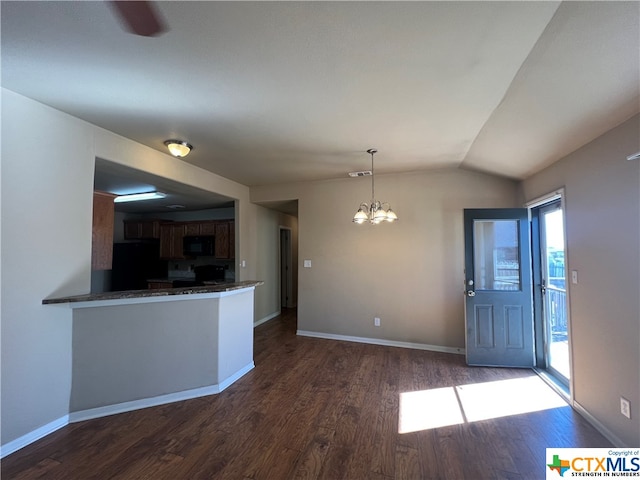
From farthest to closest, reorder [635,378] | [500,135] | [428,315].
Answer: [428,315] → [500,135] → [635,378]

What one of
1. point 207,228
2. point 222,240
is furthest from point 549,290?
point 207,228

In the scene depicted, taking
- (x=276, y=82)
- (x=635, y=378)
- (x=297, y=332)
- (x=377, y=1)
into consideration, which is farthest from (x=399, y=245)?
(x=377, y=1)

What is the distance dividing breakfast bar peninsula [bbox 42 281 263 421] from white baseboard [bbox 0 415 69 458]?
86 mm

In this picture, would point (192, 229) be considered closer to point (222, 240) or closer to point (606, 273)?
point (222, 240)

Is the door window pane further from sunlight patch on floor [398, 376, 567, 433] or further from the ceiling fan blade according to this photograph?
the ceiling fan blade

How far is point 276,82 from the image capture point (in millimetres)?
1872

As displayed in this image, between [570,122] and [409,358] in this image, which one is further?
[409,358]

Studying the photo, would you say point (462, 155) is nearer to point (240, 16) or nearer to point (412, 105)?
point (412, 105)

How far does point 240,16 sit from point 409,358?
3863 millimetres

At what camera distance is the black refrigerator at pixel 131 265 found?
18.3 ft

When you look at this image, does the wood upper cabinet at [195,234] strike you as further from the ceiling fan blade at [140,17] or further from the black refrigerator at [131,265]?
the ceiling fan blade at [140,17]

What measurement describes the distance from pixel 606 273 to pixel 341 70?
249 cm

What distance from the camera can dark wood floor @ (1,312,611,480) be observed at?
1.74 m

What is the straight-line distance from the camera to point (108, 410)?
92.4 inches
